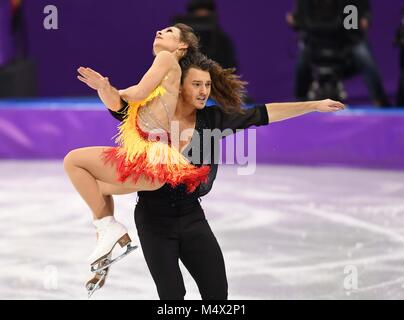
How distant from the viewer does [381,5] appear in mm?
9781

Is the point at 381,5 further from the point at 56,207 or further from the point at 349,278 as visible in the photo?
the point at 349,278

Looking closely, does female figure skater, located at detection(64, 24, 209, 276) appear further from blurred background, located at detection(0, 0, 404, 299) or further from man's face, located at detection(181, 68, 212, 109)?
blurred background, located at detection(0, 0, 404, 299)

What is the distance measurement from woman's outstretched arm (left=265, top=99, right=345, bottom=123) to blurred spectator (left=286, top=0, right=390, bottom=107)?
4653mm

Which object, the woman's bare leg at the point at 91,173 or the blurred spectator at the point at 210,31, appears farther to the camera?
the blurred spectator at the point at 210,31

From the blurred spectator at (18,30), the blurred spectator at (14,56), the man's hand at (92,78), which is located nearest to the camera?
the man's hand at (92,78)

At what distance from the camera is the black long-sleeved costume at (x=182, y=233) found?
11.9 feet

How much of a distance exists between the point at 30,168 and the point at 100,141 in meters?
0.67

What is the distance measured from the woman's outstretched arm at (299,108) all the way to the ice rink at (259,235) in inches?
50.5

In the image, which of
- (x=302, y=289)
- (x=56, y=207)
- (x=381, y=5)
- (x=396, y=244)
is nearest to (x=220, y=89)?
(x=302, y=289)

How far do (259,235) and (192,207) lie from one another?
231 centimetres

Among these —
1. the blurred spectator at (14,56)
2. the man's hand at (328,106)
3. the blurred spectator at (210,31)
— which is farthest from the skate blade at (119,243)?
the blurred spectator at (14,56)

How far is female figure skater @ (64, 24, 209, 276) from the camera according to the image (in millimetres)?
3562

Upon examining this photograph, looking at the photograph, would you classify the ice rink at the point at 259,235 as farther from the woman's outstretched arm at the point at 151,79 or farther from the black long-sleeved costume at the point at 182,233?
the woman's outstretched arm at the point at 151,79
